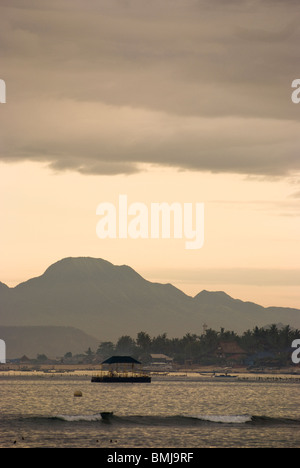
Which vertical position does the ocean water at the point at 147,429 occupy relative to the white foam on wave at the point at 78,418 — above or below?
below

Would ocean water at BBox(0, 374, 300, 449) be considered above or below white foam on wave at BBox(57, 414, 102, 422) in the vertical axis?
below

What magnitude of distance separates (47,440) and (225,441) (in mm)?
21202

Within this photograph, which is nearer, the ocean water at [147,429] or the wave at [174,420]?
the ocean water at [147,429]

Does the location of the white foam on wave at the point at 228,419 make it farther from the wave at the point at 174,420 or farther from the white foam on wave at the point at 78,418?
the white foam on wave at the point at 78,418

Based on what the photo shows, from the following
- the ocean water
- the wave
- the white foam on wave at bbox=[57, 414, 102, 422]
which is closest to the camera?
the ocean water

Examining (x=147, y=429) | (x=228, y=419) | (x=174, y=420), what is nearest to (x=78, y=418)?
(x=174, y=420)

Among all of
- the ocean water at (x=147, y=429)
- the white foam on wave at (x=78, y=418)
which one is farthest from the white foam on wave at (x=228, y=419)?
the white foam on wave at (x=78, y=418)

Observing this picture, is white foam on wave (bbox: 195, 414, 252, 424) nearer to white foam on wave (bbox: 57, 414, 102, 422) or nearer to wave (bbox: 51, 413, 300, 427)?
wave (bbox: 51, 413, 300, 427)

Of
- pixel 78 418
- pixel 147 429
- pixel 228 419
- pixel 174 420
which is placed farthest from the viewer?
pixel 228 419

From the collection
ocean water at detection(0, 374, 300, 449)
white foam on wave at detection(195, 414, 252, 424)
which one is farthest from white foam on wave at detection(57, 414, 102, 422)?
white foam on wave at detection(195, 414, 252, 424)

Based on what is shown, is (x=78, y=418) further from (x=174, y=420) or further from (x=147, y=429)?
(x=147, y=429)

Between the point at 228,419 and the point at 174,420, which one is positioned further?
the point at 228,419

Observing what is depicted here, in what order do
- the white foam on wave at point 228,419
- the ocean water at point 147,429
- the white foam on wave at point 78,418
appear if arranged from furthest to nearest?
A: the white foam on wave at point 228,419 < the white foam on wave at point 78,418 < the ocean water at point 147,429
